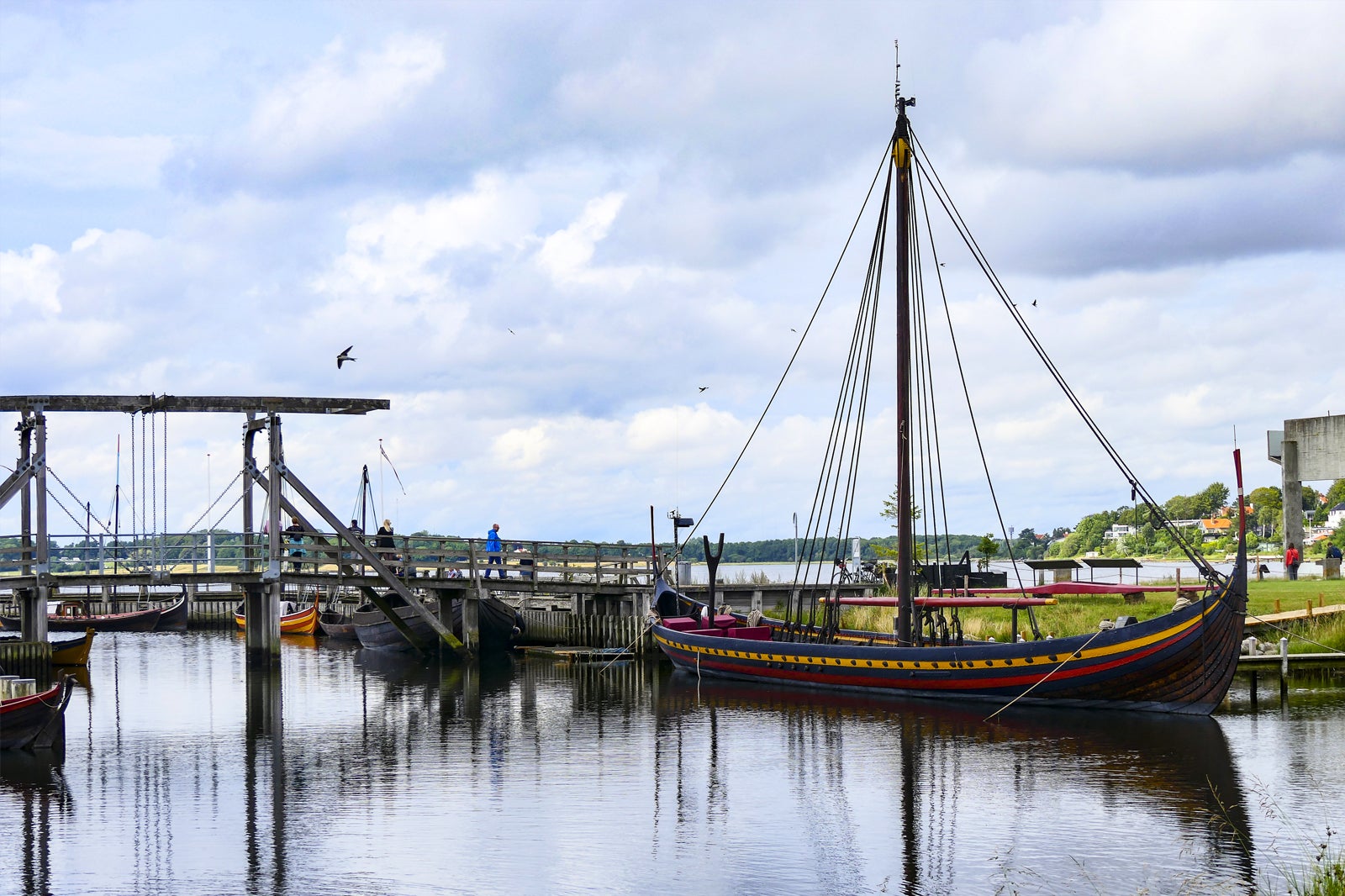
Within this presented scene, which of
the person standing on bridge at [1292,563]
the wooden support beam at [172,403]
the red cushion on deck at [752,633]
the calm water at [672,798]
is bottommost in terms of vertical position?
the calm water at [672,798]

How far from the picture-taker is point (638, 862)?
16.2 metres

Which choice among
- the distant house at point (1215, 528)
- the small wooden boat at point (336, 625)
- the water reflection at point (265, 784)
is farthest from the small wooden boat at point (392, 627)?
the distant house at point (1215, 528)

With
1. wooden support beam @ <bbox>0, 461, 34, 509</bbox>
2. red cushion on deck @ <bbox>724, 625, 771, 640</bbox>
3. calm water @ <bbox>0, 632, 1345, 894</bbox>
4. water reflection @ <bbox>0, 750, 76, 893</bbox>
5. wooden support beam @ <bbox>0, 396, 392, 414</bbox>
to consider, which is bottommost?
calm water @ <bbox>0, 632, 1345, 894</bbox>

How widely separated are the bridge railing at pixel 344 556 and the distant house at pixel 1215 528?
402ft

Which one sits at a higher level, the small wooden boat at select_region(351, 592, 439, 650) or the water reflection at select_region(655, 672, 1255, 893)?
the small wooden boat at select_region(351, 592, 439, 650)

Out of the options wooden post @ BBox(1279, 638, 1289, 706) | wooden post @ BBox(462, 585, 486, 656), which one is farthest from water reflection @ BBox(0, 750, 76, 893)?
wooden post @ BBox(1279, 638, 1289, 706)

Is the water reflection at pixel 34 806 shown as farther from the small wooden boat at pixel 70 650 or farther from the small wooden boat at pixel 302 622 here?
the small wooden boat at pixel 302 622

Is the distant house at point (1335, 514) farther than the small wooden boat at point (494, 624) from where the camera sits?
Yes

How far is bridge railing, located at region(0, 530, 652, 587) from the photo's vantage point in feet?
122

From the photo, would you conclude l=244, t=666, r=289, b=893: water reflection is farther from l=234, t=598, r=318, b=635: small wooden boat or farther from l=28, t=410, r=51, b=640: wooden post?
l=234, t=598, r=318, b=635: small wooden boat

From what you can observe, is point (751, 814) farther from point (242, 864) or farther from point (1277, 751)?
point (1277, 751)

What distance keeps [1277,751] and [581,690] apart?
17.0 m

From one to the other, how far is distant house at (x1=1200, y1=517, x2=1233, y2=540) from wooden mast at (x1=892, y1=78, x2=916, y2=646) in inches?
5086

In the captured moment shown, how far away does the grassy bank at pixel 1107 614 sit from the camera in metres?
31.8
